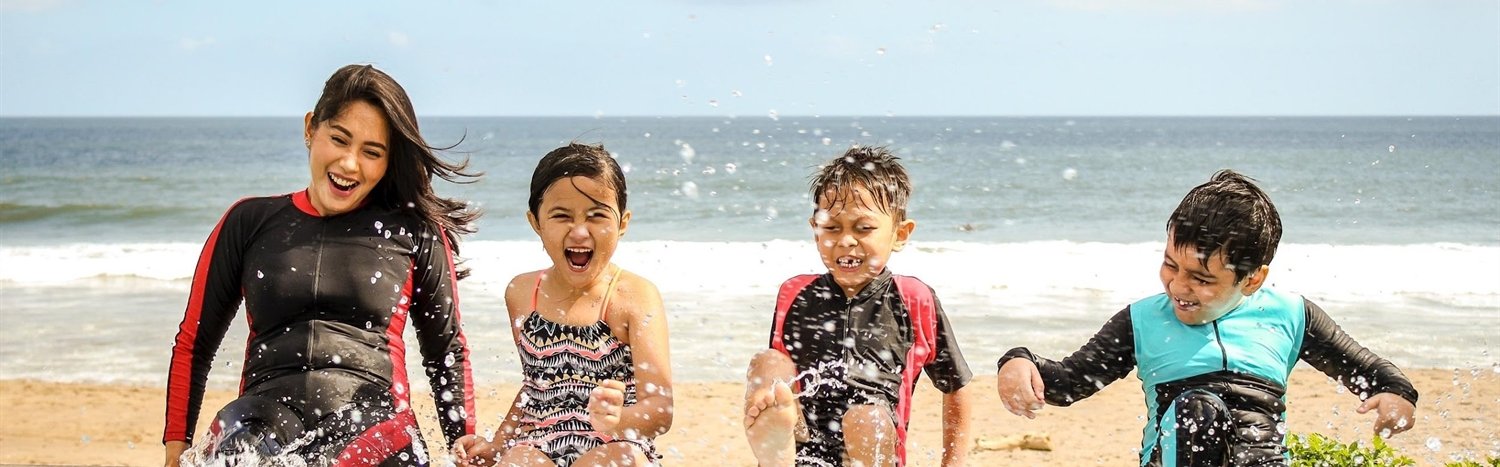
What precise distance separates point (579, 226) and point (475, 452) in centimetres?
70

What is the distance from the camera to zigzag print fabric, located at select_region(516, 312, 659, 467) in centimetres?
361

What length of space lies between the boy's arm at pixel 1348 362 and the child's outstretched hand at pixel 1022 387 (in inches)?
29.7

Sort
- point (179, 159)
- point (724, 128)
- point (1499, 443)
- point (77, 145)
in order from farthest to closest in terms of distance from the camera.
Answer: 1. point (724, 128)
2. point (77, 145)
3. point (179, 159)
4. point (1499, 443)

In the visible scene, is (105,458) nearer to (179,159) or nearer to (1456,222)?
(1456,222)

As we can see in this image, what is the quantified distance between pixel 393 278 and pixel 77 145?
57.2 metres

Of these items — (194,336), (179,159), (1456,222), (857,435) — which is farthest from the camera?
(179,159)

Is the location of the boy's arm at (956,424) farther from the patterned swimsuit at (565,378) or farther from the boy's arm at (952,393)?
the patterned swimsuit at (565,378)

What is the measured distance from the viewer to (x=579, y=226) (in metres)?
3.81

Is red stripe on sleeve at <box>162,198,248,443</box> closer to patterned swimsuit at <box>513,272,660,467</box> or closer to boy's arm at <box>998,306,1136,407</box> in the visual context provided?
patterned swimsuit at <box>513,272,660,467</box>

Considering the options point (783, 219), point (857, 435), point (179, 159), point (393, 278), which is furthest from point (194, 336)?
point (179, 159)

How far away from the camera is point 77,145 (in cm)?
5431

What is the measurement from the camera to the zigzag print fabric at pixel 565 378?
361 cm

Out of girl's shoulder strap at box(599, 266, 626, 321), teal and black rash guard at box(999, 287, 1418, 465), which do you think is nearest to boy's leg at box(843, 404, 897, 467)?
teal and black rash guard at box(999, 287, 1418, 465)

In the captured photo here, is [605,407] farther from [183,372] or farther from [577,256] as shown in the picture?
[183,372]
